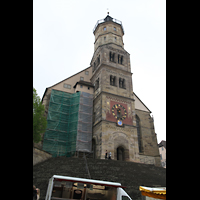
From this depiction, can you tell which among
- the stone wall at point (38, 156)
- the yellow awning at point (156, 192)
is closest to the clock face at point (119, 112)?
the stone wall at point (38, 156)

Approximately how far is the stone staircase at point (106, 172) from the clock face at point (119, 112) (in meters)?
8.43

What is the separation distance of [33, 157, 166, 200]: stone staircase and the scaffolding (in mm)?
6779

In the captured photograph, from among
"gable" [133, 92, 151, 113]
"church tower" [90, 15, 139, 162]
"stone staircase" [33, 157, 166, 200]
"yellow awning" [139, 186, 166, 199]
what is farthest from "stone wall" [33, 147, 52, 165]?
"gable" [133, 92, 151, 113]

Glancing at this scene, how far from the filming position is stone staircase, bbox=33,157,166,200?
14052 mm

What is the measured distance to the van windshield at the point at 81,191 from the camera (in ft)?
30.6

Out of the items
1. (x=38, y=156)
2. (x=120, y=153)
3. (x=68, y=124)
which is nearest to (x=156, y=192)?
(x=38, y=156)

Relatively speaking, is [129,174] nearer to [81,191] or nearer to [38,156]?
[81,191]

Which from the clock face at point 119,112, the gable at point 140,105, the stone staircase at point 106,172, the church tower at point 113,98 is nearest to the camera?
the stone staircase at point 106,172

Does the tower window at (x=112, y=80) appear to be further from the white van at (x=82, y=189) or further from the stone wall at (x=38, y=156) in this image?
the white van at (x=82, y=189)

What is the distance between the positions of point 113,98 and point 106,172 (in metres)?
13.3
